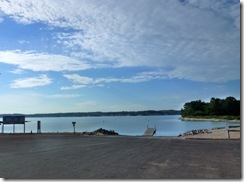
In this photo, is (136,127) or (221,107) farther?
(136,127)

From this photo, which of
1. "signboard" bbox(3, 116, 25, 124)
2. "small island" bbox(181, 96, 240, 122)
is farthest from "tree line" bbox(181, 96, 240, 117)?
"signboard" bbox(3, 116, 25, 124)

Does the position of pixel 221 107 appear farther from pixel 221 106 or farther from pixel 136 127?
pixel 136 127

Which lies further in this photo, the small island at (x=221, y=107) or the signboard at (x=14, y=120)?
the signboard at (x=14, y=120)

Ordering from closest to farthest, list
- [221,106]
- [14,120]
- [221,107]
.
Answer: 1. [221,106]
2. [221,107]
3. [14,120]

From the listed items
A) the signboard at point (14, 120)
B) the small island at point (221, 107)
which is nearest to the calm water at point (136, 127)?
the small island at point (221, 107)

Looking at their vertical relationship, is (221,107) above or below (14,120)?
above

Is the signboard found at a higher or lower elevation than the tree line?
lower


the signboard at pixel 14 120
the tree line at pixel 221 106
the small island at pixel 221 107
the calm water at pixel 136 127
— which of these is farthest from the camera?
the calm water at pixel 136 127

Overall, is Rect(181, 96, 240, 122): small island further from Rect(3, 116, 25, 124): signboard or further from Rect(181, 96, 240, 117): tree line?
Rect(3, 116, 25, 124): signboard

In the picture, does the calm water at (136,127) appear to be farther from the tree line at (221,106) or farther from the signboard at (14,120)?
the signboard at (14,120)

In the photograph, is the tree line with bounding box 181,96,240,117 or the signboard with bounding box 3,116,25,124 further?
the signboard with bounding box 3,116,25,124

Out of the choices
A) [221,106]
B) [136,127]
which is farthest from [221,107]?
[136,127]

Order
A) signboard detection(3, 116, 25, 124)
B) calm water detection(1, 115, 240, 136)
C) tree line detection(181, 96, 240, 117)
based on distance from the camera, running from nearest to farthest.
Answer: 1. tree line detection(181, 96, 240, 117)
2. signboard detection(3, 116, 25, 124)
3. calm water detection(1, 115, 240, 136)

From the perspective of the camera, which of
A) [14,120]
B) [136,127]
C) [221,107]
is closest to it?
[221,107]
